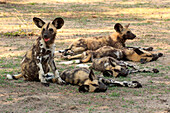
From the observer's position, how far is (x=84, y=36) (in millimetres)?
10500

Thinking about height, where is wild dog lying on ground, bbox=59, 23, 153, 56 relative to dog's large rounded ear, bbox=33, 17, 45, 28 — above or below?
below

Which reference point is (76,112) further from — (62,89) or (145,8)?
(145,8)

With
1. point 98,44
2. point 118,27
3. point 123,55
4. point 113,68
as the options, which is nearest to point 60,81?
point 113,68

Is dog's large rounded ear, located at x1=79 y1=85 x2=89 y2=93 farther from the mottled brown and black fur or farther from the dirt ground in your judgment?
the mottled brown and black fur

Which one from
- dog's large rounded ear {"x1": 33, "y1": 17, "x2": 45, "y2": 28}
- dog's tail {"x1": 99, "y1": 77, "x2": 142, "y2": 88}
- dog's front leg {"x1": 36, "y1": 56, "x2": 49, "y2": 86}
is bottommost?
dog's tail {"x1": 99, "y1": 77, "x2": 142, "y2": 88}

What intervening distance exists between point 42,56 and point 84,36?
4898 millimetres

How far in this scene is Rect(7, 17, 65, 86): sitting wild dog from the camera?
18.4 ft

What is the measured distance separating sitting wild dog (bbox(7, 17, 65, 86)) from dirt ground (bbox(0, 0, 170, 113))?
5.9 inches

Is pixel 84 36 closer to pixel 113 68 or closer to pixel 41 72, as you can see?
pixel 113 68

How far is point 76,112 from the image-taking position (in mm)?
4305

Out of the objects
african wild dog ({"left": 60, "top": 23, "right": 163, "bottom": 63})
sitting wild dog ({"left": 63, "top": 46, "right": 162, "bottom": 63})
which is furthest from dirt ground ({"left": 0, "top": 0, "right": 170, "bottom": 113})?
african wild dog ({"left": 60, "top": 23, "right": 163, "bottom": 63})

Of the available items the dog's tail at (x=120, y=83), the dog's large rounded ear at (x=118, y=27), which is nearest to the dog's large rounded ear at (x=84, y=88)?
the dog's tail at (x=120, y=83)

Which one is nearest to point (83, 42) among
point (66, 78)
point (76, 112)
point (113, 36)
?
point (113, 36)

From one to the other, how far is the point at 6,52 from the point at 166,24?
6.47 m
